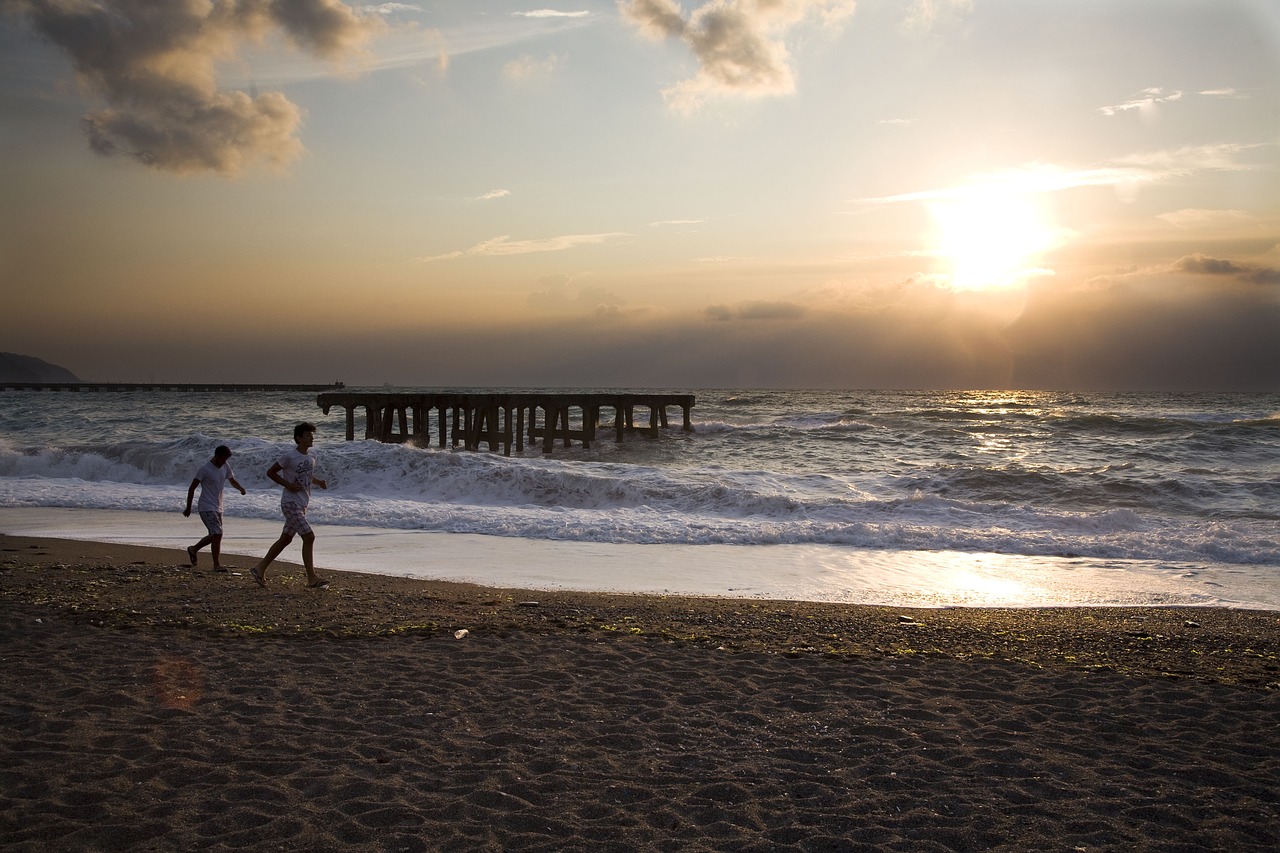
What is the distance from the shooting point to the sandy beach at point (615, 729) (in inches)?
146

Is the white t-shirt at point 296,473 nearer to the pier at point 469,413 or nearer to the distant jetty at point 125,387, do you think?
the pier at point 469,413

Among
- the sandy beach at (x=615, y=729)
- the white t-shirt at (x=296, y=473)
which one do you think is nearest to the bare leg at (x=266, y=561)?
the white t-shirt at (x=296, y=473)

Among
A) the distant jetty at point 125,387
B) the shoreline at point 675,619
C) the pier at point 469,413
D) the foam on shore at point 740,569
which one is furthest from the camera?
the distant jetty at point 125,387

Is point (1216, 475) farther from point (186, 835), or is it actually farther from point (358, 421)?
point (358, 421)

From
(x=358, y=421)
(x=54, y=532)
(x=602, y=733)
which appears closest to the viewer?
(x=602, y=733)

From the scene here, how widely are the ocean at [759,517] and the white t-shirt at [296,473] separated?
192cm

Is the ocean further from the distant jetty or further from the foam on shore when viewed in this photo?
the distant jetty

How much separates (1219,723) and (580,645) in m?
4.22

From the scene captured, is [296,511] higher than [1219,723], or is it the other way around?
[296,511]

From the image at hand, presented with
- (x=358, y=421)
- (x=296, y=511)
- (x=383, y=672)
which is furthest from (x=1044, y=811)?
(x=358, y=421)

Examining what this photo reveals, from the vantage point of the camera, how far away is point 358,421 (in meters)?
55.2

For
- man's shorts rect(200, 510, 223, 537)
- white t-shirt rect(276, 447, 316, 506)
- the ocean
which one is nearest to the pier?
the ocean

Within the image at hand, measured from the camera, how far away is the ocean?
10.4 metres

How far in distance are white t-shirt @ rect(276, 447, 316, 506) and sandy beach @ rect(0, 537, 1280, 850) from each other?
3.87 feet
